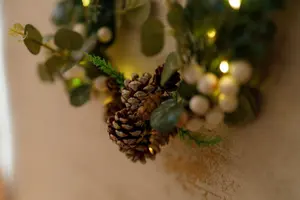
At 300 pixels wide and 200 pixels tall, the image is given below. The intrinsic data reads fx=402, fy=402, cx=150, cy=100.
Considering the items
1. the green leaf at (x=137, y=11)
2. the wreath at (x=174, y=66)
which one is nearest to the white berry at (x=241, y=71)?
the wreath at (x=174, y=66)

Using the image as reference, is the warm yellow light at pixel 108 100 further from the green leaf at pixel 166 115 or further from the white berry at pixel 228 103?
the white berry at pixel 228 103

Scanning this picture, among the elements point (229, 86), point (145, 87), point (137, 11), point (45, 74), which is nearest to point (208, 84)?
point (229, 86)

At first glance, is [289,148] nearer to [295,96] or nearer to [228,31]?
[295,96]

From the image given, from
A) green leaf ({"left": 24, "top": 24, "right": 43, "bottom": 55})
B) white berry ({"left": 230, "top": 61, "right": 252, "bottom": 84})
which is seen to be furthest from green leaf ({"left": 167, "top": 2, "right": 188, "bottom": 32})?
green leaf ({"left": 24, "top": 24, "right": 43, "bottom": 55})

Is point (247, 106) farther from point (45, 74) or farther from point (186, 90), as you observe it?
point (45, 74)

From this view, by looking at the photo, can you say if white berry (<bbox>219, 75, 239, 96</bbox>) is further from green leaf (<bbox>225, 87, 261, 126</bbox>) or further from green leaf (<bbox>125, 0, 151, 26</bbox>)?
green leaf (<bbox>125, 0, 151, 26</bbox>)
